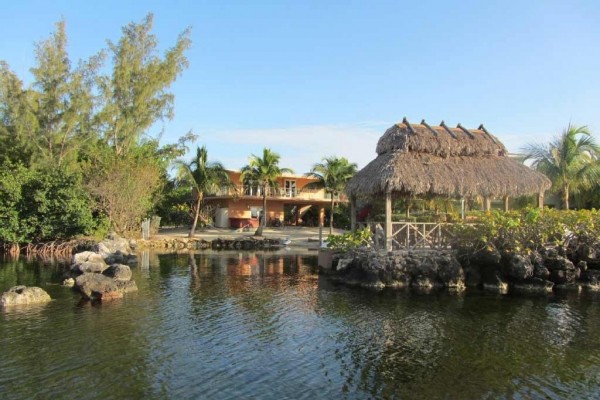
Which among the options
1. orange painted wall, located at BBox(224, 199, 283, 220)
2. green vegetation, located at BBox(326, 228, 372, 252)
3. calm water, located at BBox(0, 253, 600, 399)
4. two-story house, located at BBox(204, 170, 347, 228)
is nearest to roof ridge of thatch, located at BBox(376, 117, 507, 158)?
green vegetation, located at BBox(326, 228, 372, 252)

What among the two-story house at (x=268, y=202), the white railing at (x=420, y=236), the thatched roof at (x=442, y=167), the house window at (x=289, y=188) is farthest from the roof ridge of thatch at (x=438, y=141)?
the house window at (x=289, y=188)

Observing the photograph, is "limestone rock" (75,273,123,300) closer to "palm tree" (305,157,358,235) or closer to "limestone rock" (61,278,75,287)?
"limestone rock" (61,278,75,287)

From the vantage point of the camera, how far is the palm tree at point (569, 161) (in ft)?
88.0

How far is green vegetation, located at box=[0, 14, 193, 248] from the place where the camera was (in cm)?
2889

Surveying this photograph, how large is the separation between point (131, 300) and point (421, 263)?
997 centimetres

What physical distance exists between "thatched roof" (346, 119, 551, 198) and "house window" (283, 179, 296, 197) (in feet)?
78.9

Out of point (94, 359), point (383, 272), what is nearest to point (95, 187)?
point (383, 272)

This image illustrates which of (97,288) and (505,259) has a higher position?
(505,259)

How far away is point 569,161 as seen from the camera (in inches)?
1061

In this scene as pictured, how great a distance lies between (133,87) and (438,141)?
24367 millimetres

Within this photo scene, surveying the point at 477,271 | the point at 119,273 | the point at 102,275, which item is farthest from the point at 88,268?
the point at 477,271

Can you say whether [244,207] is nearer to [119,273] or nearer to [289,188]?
[289,188]

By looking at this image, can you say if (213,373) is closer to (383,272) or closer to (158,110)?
(383,272)

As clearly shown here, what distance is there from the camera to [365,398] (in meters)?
7.85
